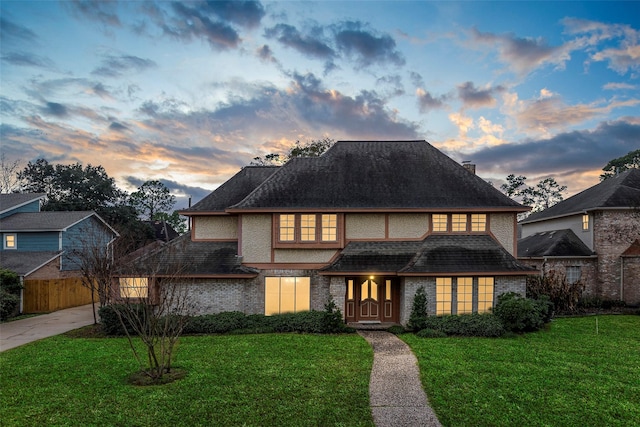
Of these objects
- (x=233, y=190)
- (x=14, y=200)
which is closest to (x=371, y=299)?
(x=233, y=190)

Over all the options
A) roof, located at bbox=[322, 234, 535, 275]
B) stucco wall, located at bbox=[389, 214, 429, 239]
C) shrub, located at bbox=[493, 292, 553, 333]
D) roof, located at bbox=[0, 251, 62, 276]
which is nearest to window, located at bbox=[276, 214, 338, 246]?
roof, located at bbox=[322, 234, 535, 275]

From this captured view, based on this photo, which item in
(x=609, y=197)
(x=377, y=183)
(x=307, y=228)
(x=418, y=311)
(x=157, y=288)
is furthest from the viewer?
(x=609, y=197)

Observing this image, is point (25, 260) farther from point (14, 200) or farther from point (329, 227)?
point (329, 227)

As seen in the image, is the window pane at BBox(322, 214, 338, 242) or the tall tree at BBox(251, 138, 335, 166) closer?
the window pane at BBox(322, 214, 338, 242)

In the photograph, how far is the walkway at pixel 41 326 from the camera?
1384 cm

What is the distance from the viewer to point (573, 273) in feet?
69.3

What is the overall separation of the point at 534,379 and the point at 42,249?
91.6 feet

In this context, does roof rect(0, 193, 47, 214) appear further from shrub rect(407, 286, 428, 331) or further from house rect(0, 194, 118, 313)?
shrub rect(407, 286, 428, 331)

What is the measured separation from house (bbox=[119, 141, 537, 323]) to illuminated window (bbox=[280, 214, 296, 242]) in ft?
0.15

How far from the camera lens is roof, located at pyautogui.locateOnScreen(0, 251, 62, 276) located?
2050 cm

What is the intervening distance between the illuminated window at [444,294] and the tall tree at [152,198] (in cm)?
4899

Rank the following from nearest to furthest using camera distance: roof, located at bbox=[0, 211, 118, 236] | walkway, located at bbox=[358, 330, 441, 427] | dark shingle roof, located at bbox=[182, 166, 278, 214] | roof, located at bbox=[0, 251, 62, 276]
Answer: walkway, located at bbox=[358, 330, 441, 427], dark shingle roof, located at bbox=[182, 166, 278, 214], roof, located at bbox=[0, 251, 62, 276], roof, located at bbox=[0, 211, 118, 236]

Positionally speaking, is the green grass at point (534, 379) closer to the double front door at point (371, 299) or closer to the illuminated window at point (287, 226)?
the double front door at point (371, 299)

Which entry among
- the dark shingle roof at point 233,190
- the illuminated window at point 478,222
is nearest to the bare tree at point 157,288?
the dark shingle roof at point 233,190
